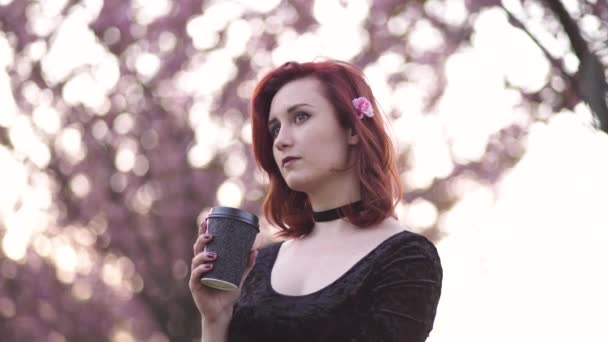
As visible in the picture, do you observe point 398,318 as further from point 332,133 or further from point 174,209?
point 174,209

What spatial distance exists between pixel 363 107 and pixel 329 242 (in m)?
0.32

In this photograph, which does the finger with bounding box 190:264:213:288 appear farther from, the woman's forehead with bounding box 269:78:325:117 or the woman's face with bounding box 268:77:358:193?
the woman's forehead with bounding box 269:78:325:117

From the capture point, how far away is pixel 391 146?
2.18 meters

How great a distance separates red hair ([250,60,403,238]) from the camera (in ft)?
6.83

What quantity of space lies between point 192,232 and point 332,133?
4.68 m

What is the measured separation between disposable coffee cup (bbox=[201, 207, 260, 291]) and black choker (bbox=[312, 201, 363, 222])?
253 millimetres

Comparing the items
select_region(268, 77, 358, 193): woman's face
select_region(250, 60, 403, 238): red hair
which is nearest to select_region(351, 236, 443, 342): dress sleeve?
select_region(250, 60, 403, 238): red hair

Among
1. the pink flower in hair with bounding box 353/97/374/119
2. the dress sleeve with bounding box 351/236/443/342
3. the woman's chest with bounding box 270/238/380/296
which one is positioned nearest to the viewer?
the dress sleeve with bounding box 351/236/443/342

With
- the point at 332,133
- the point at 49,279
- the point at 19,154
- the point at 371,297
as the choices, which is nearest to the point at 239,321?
the point at 371,297

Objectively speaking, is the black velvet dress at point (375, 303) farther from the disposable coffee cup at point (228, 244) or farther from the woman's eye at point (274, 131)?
the woman's eye at point (274, 131)

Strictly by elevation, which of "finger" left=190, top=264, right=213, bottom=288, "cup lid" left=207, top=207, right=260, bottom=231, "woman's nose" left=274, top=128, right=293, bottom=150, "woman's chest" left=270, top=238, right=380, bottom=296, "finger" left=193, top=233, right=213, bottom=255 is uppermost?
"woman's nose" left=274, top=128, right=293, bottom=150

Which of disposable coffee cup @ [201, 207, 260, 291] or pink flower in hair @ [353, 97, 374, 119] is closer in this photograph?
disposable coffee cup @ [201, 207, 260, 291]

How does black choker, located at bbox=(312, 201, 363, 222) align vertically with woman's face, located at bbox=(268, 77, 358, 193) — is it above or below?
below

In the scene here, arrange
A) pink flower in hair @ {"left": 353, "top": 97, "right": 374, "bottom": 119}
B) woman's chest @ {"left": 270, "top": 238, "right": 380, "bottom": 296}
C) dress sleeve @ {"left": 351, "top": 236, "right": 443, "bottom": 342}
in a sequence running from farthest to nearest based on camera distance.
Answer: pink flower in hair @ {"left": 353, "top": 97, "right": 374, "bottom": 119} < woman's chest @ {"left": 270, "top": 238, "right": 380, "bottom": 296} < dress sleeve @ {"left": 351, "top": 236, "right": 443, "bottom": 342}
